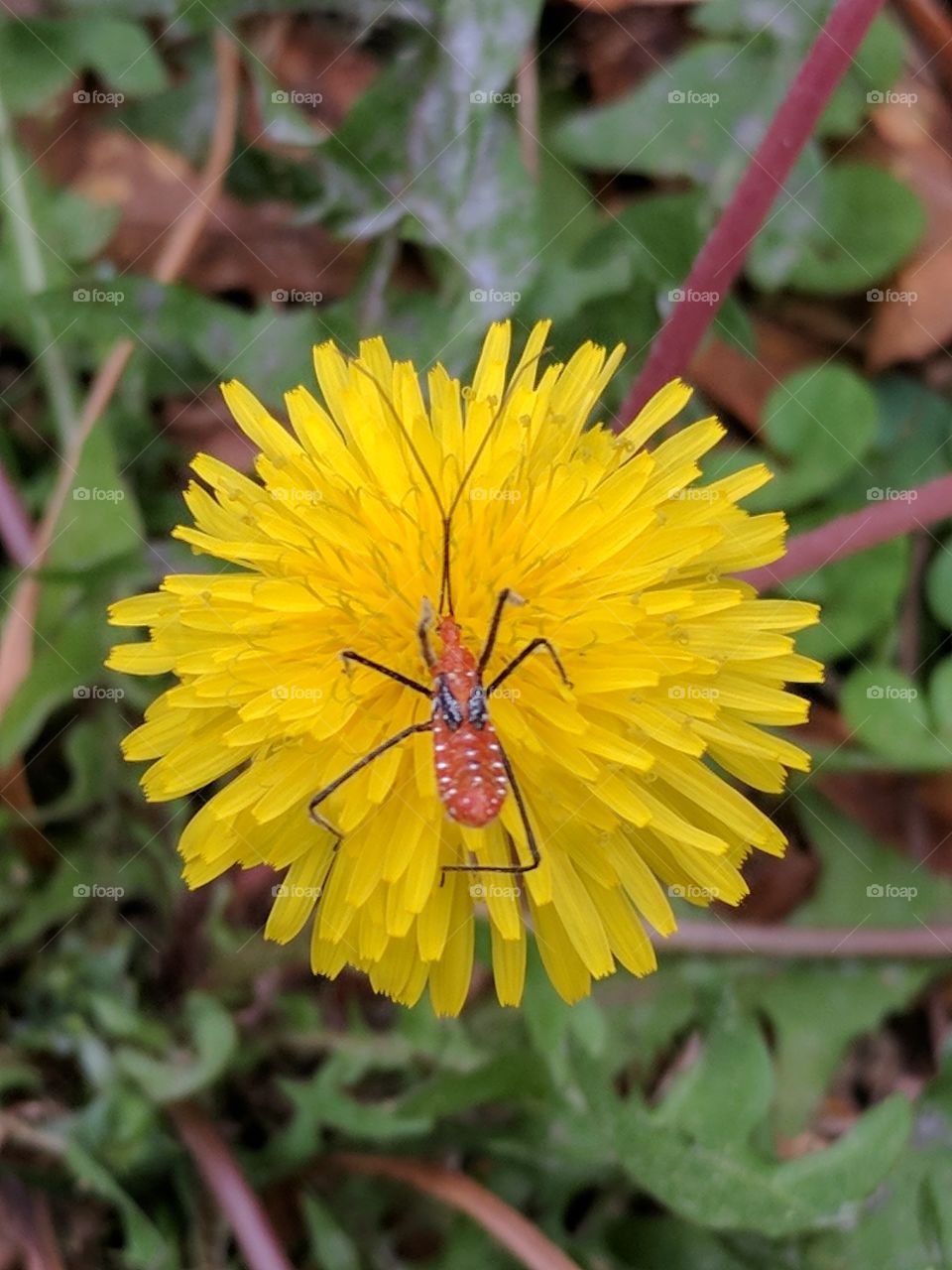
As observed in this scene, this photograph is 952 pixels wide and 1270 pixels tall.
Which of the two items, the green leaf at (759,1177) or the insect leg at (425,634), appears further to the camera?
the green leaf at (759,1177)

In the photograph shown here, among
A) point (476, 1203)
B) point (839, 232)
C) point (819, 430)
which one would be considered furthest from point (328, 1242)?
point (839, 232)

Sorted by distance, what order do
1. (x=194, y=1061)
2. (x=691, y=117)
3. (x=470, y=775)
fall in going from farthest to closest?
(x=691, y=117)
(x=194, y=1061)
(x=470, y=775)

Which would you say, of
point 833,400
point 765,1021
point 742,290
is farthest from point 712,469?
point 765,1021

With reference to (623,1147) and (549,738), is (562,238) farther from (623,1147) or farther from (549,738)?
(623,1147)

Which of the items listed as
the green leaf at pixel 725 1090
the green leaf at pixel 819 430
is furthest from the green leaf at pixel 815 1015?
the green leaf at pixel 819 430

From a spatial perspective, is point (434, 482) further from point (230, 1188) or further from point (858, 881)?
point (858, 881)

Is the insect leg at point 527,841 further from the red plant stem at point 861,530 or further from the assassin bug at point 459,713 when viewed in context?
the red plant stem at point 861,530
